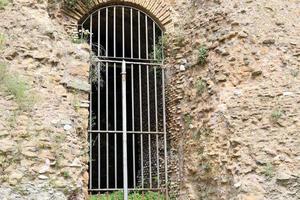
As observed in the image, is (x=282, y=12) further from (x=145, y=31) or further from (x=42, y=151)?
(x=42, y=151)

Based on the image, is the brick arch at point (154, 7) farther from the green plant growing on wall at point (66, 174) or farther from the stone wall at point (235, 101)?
the green plant growing on wall at point (66, 174)

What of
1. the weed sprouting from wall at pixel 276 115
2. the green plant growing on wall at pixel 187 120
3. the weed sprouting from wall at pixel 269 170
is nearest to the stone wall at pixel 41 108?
the green plant growing on wall at pixel 187 120

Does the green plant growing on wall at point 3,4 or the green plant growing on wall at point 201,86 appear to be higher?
the green plant growing on wall at point 3,4

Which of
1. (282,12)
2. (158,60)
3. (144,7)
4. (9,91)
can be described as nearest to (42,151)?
(9,91)

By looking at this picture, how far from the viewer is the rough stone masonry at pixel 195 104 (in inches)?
217

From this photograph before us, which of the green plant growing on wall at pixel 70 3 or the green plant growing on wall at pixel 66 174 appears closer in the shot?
the green plant growing on wall at pixel 66 174

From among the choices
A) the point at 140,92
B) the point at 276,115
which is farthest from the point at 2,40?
the point at 276,115

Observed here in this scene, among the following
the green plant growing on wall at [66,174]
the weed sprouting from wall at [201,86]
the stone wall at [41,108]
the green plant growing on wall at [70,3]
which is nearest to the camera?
the stone wall at [41,108]

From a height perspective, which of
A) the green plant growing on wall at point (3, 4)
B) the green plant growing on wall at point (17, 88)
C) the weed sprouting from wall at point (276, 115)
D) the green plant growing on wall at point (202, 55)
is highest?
the green plant growing on wall at point (3, 4)

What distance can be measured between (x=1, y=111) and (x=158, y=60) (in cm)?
291

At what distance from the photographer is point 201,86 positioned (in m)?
6.97

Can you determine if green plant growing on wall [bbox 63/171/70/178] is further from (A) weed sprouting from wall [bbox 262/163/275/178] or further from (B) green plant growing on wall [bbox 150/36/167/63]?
(B) green plant growing on wall [bbox 150/36/167/63]

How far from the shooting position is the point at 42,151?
5453mm

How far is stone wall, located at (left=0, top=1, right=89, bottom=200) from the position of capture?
5246 mm
